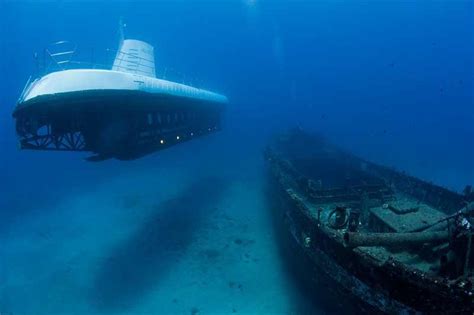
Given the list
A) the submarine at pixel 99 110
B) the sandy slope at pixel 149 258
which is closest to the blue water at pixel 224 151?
the sandy slope at pixel 149 258

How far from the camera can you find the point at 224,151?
132ft

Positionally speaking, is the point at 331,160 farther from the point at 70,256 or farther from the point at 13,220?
the point at 13,220

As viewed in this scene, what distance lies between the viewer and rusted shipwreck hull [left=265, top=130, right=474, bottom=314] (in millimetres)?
5039

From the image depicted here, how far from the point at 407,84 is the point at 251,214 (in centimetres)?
8949

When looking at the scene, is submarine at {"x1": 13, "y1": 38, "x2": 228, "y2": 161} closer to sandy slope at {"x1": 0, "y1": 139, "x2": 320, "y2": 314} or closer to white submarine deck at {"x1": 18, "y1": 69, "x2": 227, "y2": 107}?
white submarine deck at {"x1": 18, "y1": 69, "x2": 227, "y2": 107}

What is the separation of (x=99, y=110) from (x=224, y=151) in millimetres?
30968

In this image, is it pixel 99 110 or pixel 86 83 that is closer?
pixel 86 83

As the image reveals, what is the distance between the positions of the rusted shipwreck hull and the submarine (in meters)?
5.72

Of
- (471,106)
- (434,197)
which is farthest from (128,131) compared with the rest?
(471,106)

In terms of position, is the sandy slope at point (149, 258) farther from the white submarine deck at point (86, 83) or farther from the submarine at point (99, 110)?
the white submarine deck at point (86, 83)

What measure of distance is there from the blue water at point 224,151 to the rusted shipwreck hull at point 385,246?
2.54m

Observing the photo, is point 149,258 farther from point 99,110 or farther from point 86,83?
point 86,83

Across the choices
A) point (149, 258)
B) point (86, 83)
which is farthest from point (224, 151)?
point (86, 83)

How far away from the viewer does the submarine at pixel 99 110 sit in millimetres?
8164
